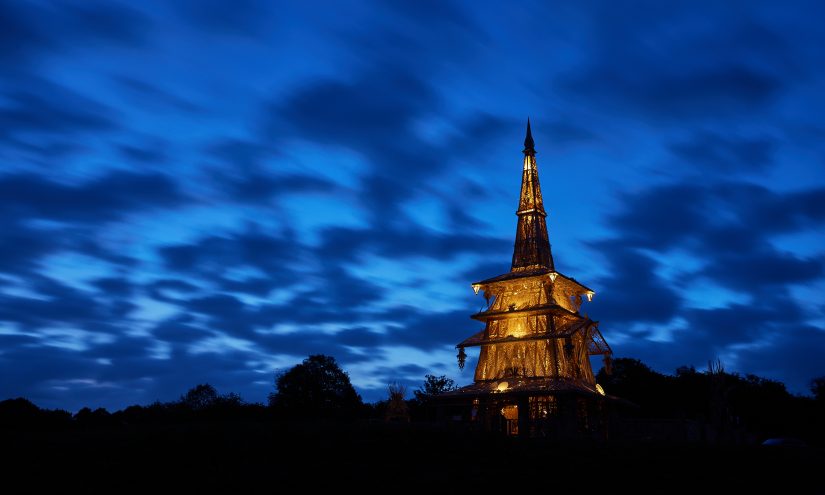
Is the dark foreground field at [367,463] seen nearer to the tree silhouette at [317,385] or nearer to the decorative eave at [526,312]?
the decorative eave at [526,312]

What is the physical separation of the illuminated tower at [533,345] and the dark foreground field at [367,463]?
1418cm

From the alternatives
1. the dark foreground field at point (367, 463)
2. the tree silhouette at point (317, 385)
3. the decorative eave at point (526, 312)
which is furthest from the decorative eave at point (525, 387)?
the tree silhouette at point (317, 385)

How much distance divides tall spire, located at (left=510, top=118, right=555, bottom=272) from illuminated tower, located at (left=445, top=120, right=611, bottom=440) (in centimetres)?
8

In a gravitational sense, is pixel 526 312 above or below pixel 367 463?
above

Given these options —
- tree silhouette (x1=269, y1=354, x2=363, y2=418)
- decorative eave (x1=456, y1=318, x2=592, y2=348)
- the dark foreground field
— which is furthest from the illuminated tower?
tree silhouette (x1=269, y1=354, x2=363, y2=418)

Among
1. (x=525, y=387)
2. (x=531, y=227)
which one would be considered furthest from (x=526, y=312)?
(x=531, y=227)

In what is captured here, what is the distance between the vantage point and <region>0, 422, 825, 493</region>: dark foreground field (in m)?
22.1

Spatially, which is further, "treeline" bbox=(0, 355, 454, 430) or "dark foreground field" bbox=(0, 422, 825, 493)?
"treeline" bbox=(0, 355, 454, 430)

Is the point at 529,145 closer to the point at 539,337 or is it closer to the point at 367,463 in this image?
the point at 539,337

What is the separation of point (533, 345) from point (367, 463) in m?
28.4

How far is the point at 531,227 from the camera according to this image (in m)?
57.6

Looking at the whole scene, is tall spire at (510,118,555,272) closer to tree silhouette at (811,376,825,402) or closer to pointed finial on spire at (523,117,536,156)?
pointed finial on spire at (523,117,536,156)

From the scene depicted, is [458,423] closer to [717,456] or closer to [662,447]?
[662,447]

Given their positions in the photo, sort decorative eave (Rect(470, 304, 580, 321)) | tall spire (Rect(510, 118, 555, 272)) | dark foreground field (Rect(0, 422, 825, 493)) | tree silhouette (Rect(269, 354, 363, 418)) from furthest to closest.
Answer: tree silhouette (Rect(269, 354, 363, 418)) → tall spire (Rect(510, 118, 555, 272)) → decorative eave (Rect(470, 304, 580, 321)) → dark foreground field (Rect(0, 422, 825, 493))
